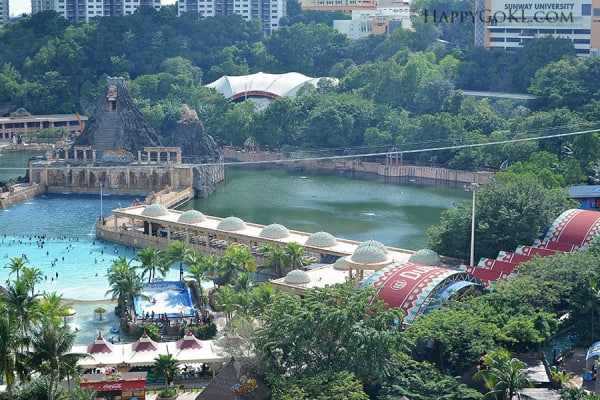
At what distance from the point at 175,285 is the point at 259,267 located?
8.15 m

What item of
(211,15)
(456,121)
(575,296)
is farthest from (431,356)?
(211,15)

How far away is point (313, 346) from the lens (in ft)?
164

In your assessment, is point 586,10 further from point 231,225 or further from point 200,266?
point 200,266

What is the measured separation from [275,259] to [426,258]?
28.6 ft

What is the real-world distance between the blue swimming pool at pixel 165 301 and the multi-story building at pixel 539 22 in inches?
3361

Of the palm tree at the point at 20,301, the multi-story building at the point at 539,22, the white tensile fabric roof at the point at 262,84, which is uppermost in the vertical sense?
the multi-story building at the point at 539,22

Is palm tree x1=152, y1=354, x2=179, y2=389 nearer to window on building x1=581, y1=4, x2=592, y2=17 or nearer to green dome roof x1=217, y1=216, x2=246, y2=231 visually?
green dome roof x1=217, y1=216, x2=246, y2=231

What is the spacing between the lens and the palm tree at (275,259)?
72.2 metres

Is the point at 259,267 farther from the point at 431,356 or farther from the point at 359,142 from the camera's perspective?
the point at 359,142

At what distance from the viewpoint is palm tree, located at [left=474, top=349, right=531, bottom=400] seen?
46062 mm

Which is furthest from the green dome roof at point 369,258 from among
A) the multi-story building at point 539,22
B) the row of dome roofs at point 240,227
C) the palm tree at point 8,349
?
the multi-story building at point 539,22

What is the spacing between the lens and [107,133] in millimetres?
118750

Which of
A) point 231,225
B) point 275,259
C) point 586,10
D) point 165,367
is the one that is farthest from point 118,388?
point 586,10

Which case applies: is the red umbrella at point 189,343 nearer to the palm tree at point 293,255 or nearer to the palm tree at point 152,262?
the palm tree at point 152,262
